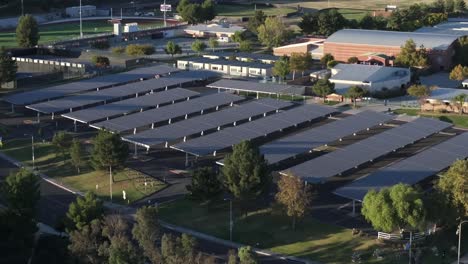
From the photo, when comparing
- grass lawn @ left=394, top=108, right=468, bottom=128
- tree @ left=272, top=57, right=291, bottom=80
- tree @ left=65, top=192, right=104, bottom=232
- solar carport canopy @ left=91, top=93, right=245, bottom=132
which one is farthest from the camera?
tree @ left=272, top=57, right=291, bottom=80

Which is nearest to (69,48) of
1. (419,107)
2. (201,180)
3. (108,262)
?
(419,107)

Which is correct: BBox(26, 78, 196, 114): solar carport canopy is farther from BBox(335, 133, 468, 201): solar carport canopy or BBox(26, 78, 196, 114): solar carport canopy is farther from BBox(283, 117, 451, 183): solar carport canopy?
BBox(335, 133, 468, 201): solar carport canopy

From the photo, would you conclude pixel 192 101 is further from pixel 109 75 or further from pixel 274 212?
pixel 274 212

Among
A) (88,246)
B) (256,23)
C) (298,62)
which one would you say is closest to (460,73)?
(298,62)

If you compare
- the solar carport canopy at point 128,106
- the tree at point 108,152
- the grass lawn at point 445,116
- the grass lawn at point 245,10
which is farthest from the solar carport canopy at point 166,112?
the grass lawn at point 245,10

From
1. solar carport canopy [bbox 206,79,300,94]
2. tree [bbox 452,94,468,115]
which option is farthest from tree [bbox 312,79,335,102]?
tree [bbox 452,94,468,115]

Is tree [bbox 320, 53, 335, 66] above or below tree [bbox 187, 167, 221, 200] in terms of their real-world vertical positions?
above

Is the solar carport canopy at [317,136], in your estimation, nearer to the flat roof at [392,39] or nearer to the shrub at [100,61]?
the flat roof at [392,39]
